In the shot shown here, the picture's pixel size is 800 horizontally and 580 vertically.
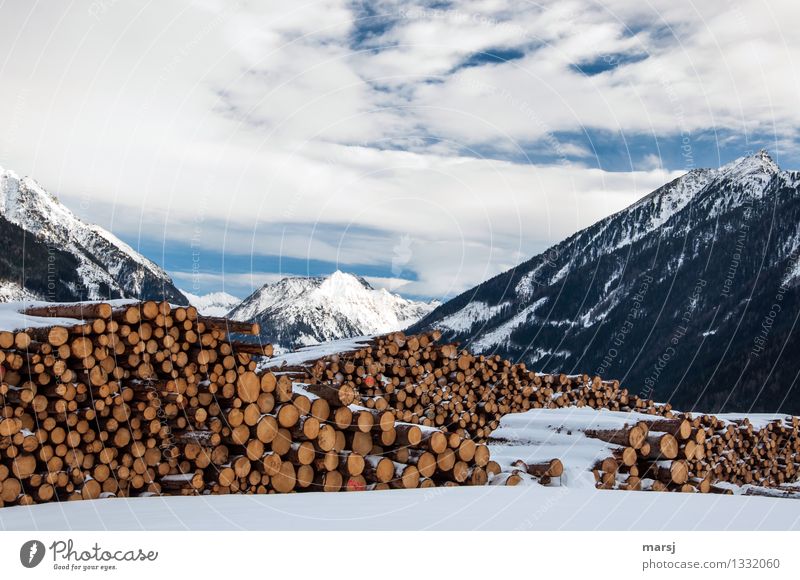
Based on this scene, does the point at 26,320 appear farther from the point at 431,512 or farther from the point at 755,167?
the point at 755,167

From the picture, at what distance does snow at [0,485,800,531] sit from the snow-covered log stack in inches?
18.9

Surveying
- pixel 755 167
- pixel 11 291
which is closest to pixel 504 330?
pixel 755 167

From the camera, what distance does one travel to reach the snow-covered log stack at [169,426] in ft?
25.6

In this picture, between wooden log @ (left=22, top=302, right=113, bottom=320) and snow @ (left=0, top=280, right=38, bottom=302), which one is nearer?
wooden log @ (left=22, top=302, right=113, bottom=320)

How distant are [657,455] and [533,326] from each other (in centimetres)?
15838

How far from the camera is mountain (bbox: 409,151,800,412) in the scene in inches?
2894

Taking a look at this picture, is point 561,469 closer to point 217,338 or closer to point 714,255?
point 217,338

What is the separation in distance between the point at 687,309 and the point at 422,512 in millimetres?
138857

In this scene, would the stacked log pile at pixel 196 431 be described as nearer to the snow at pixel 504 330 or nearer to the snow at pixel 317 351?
the snow at pixel 317 351

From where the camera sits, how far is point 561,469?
8969 mm

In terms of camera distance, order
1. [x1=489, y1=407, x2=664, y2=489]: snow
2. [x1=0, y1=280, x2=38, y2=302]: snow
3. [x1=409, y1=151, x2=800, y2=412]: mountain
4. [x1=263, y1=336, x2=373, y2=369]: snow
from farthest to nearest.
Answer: [x1=0, y1=280, x2=38, y2=302]: snow, [x1=409, y1=151, x2=800, y2=412]: mountain, [x1=263, y1=336, x2=373, y2=369]: snow, [x1=489, y1=407, x2=664, y2=489]: snow

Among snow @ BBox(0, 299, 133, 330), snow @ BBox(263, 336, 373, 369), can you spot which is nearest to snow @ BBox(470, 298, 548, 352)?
snow @ BBox(263, 336, 373, 369)

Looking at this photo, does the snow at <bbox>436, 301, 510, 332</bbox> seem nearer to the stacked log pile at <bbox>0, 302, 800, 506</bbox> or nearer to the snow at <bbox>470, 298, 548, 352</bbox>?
the snow at <bbox>470, 298, 548, 352</bbox>

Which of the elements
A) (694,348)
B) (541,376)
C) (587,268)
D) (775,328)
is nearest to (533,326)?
(587,268)
